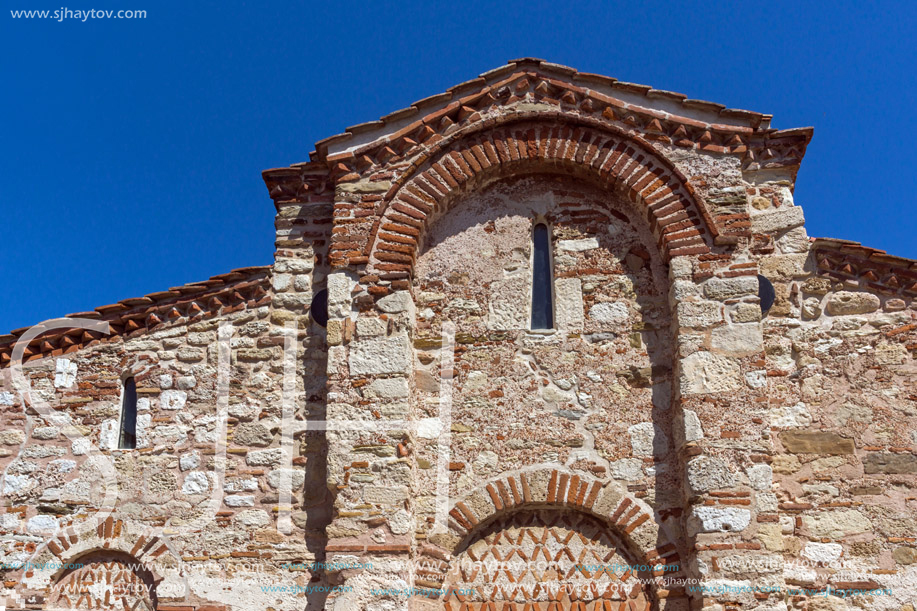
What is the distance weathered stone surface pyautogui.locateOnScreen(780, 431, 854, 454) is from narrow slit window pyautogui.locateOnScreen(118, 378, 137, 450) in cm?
487

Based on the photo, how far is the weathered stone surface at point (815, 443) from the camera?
18.6 feet

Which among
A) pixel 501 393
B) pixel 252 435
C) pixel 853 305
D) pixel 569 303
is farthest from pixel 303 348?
pixel 853 305

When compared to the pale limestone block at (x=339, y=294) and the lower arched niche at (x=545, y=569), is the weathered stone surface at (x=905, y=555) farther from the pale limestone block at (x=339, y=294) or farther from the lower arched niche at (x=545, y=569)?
the pale limestone block at (x=339, y=294)

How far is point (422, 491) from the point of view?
5.77 metres

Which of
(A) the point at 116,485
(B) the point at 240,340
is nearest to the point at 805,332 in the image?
(B) the point at 240,340

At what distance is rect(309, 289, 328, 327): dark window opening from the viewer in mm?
6352

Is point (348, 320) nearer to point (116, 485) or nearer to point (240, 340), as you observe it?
point (240, 340)

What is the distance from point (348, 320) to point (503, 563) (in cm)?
207

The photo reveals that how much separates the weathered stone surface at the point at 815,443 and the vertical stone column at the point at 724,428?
362 mm

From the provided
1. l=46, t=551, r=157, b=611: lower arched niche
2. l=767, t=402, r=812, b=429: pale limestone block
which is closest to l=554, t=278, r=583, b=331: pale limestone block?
l=767, t=402, r=812, b=429: pale limestone block

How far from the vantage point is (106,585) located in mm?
5996

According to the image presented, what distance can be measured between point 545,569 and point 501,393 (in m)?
1.27

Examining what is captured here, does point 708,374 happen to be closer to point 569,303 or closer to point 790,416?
point 790,416

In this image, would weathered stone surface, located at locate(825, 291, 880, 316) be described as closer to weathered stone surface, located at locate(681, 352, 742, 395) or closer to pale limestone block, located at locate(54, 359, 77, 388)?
weathered stone surface, located at locate(681, 352, 742, 395)
